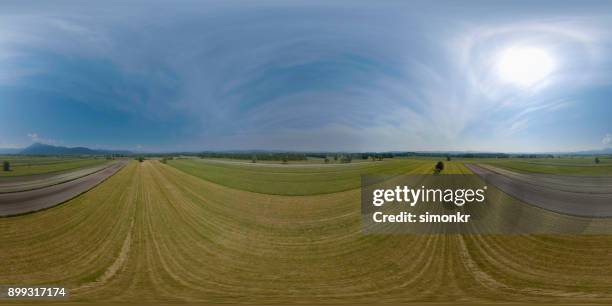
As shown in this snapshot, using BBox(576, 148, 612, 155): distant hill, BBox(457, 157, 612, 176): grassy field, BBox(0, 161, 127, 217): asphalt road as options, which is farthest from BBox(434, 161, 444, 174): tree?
BBox(0, 161, 127, 217): asphalt road

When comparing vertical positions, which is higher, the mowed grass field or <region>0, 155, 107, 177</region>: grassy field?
<region>0, 155, 107, 177</region>: grassy field

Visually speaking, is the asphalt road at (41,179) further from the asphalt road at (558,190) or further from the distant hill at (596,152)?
the distant hill at (596,152)

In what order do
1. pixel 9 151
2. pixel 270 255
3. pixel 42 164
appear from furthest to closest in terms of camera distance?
pixel 42 164
pixel 9 151
pixel 270 255

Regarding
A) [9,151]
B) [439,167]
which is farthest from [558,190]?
[9,151]

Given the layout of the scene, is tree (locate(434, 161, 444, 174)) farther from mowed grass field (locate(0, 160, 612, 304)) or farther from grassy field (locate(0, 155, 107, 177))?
grassy field (locate(0, 155, 107, 177))

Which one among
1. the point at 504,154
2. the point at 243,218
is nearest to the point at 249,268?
the point at 243,218

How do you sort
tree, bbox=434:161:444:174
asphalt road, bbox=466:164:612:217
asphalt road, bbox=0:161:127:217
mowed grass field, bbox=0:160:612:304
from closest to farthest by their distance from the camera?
mowed grass field, bbox=0:160:612:304 < asphalt road, bbox=0:161:127:217 < tree, bbox=434:161:444:174 < asphalt road, bbox=466:164:612:217

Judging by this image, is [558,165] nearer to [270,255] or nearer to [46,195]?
[270,255]
